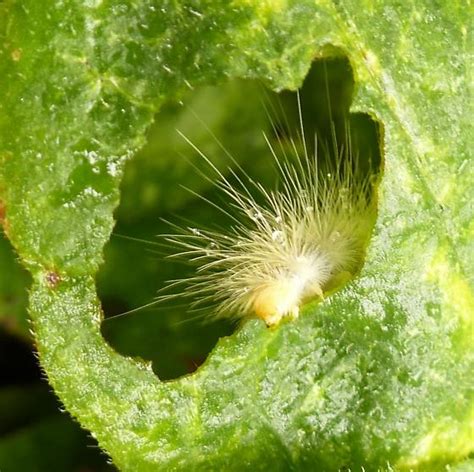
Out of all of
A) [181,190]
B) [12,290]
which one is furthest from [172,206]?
[12,290]

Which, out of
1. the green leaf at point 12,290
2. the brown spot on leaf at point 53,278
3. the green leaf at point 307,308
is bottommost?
the green leaf at point 12,290

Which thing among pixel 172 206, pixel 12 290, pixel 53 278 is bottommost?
pixel 12 290

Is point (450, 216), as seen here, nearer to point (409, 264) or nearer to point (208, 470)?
point (409, 264)

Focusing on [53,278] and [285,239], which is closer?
[53,278]

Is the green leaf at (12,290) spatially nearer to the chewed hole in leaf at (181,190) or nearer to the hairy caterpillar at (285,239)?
the chewed hole in leaf at (181,190)

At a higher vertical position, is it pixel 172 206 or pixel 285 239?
pixel 285 239

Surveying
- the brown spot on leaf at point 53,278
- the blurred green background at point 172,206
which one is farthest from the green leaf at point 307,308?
the blurred green background at point 172,206

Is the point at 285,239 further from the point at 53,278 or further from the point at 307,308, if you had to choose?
the point at 53,278
